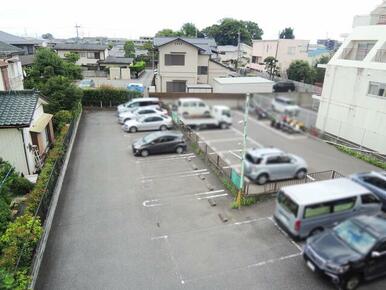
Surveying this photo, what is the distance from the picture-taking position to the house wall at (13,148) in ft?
33.5

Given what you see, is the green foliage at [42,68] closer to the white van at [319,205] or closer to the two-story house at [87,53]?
the white van at [319,205]

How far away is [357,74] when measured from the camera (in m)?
13.7

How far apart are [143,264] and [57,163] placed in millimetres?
5578

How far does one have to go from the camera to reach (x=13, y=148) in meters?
10.3

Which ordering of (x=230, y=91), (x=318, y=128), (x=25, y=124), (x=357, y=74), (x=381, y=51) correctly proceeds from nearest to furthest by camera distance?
Answer: (x=230, y=91) → (x=318, y=128) → (x=25, y=124) → (x=381, y=51) → (x=357, y=74)

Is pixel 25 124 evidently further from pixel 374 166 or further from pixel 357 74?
pixel 357 74

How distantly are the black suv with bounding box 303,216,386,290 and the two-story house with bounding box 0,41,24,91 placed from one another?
17.3m

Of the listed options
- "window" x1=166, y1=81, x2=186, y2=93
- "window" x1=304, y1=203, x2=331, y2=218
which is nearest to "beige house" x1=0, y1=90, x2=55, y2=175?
"window" x1=166, y1=81, x2=186, y2=93

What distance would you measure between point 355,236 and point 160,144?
9.15 metres

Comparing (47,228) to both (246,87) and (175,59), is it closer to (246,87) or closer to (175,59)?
(246,87)

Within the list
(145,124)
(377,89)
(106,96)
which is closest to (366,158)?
Result: (377,89)

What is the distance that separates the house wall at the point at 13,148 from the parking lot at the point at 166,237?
176 centimetres

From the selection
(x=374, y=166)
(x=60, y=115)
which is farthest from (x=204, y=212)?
(x=60, y=115)

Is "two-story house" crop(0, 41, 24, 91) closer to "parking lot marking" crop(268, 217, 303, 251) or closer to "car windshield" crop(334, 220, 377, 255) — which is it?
"parking lot marking" crop(268, 217, 303, 251)
